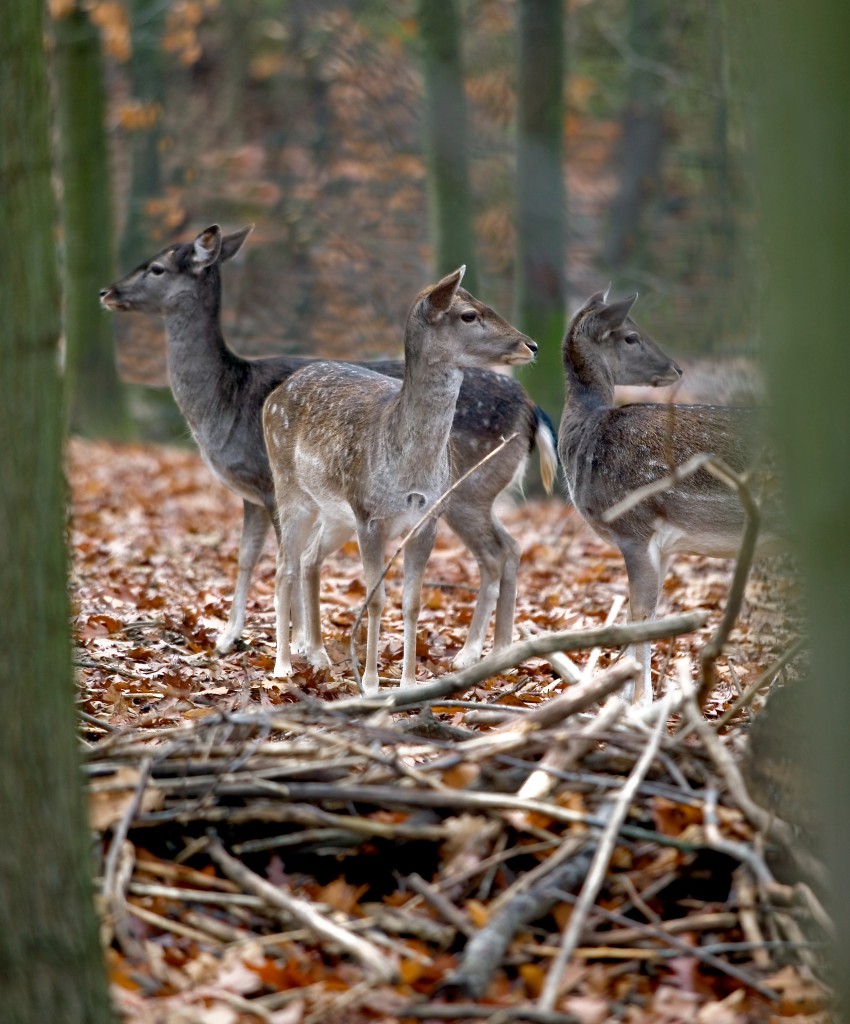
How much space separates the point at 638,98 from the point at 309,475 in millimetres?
20974

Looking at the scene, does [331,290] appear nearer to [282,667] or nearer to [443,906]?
[282,667]

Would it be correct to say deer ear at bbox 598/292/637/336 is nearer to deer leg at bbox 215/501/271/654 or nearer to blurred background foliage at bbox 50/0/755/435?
deer leg at bbox 215/501/271/654

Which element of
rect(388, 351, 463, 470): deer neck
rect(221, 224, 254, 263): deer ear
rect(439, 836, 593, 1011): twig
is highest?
rect(221, 224, 254, 263): deer ear

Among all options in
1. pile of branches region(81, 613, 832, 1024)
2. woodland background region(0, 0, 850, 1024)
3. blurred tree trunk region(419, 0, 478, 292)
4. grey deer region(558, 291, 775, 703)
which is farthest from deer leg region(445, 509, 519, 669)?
blurred tree trunk region(419, 0, 478, 292)

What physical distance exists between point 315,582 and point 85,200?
10558 millimetres

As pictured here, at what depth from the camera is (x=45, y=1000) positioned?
296cm

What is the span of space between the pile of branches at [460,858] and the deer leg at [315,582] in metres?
3.21

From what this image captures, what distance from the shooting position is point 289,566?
783 cm

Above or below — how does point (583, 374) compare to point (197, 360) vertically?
above

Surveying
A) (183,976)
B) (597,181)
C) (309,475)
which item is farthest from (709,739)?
(597,181)

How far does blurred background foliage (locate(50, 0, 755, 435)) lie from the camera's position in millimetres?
14094

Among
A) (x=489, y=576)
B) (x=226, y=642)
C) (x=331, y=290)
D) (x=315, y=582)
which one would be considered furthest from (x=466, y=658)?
(x=331, y=290)

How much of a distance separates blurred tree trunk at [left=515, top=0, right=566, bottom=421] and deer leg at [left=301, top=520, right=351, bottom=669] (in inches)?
248

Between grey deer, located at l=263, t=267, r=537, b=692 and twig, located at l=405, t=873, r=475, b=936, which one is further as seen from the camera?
grey deer, located at l=263, t=267, r=537, b=692
